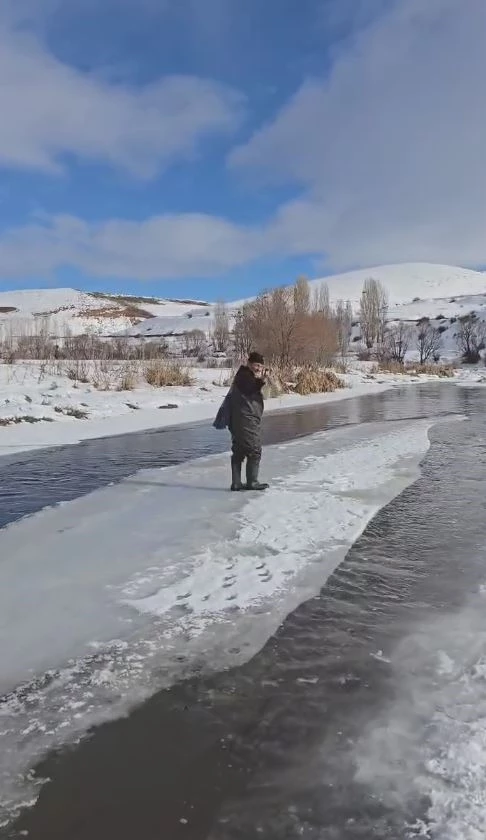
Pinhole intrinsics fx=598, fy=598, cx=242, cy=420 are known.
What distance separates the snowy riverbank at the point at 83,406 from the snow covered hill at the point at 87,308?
77.7 meters

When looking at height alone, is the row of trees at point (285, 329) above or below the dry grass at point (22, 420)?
above

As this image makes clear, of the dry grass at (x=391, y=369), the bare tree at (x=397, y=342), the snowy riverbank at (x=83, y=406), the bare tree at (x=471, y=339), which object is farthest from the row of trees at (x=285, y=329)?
the bare tree at (x=471, y=339)

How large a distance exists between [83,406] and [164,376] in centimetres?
751

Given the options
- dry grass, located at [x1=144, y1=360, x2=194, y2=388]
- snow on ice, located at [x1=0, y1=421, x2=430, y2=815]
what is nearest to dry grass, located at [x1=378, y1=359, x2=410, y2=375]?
dry grass, located at [x1=144, y1=360, x2=194, y2=388]

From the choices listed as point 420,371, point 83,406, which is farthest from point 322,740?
point 420,371

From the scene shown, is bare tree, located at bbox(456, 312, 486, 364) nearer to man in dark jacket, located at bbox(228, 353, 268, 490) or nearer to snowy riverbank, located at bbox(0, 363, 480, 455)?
Answer: snowy riverbank, located at bbox(0, 363, 480, 455)

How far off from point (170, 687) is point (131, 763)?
1.85 ft

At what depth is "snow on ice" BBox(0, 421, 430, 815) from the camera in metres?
2.95

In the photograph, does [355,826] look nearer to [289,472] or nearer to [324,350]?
[289,472]

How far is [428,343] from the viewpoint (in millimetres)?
74125

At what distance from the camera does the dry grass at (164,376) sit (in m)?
23.7

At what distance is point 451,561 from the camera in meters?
4.85

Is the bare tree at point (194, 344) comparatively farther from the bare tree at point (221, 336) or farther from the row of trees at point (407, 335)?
the row of trees at point (407, 335)

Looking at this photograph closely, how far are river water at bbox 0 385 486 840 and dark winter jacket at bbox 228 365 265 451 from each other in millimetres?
2900
